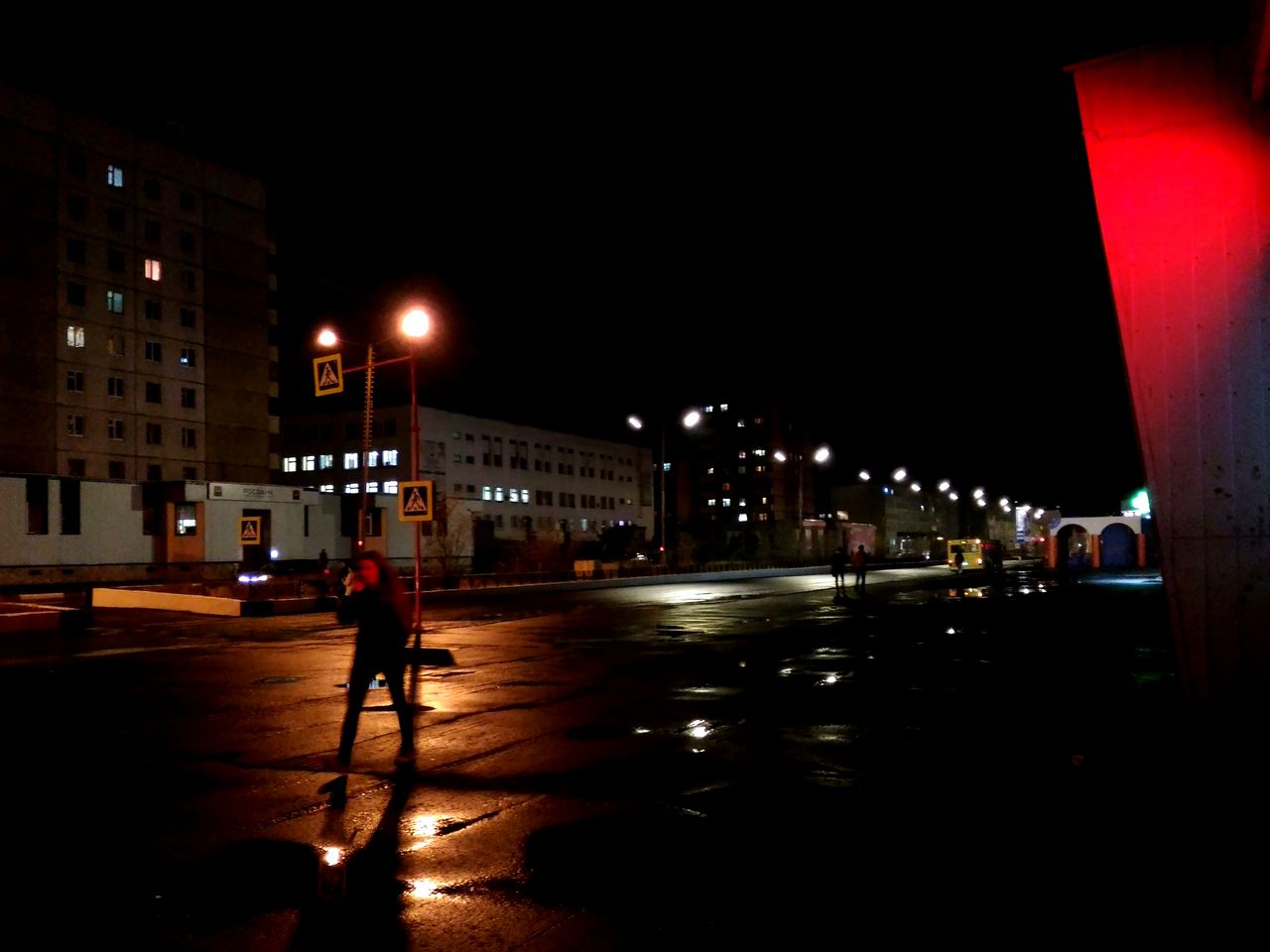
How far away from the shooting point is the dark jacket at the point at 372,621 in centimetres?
770

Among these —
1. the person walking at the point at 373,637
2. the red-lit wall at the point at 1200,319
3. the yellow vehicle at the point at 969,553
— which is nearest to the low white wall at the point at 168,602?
the person walking at the point at 373,637

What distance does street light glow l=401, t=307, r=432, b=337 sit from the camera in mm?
15930

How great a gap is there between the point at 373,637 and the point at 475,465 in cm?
7751

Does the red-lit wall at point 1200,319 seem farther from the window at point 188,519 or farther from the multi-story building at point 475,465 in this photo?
the multi-story building at point 475,465

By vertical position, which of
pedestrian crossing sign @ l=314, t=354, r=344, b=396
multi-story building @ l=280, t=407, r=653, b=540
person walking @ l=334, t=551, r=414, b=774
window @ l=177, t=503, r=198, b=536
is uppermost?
multi-story building @ l=280, t=407, r=653, b=540

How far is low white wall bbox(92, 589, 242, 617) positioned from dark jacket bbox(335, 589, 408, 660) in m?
21.0

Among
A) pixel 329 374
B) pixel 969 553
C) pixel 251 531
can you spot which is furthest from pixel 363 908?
pixel 969 553

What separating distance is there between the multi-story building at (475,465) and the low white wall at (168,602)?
35.6 m

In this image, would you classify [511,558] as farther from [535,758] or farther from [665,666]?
[535,758]

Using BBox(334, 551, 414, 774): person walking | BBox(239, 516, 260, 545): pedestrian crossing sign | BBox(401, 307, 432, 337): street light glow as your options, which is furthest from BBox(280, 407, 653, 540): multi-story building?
BBox(334, 551, 414, 774): person walking

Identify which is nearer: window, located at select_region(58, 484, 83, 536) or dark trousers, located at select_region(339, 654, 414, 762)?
dark trousers, located at select_region(339, 654, 414, 762)

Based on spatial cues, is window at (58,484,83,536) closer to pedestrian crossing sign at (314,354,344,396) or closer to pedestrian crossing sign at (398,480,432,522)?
pedestrian crossing sign at (314,354,344,396)

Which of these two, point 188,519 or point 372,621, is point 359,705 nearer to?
point 372,621

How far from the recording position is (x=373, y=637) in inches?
304
